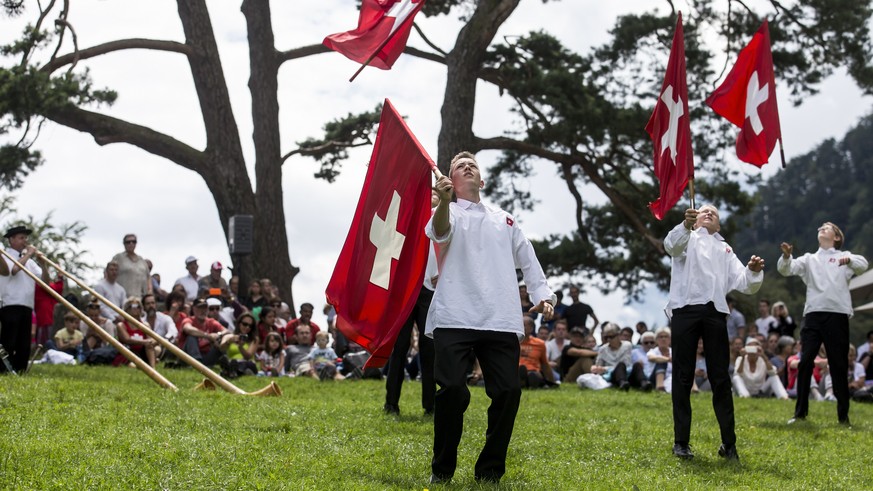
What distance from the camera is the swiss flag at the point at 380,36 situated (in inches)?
411

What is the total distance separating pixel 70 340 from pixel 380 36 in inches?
388

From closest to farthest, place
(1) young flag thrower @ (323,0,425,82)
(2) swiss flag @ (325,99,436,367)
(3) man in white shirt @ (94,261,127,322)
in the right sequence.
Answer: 1. (2) swiss flag @ (325,99,436,367)
2. (1) young flag thrower @ (323,0,425,82)
3. (3) man in white shirt @ (94,261,127,322)

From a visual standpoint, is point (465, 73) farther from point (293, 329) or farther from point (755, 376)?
point (755, 376)

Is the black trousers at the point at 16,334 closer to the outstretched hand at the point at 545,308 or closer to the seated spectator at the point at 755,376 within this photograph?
the outstretched hand at the point at 545,308

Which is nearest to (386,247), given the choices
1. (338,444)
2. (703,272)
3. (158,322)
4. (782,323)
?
(338,444)

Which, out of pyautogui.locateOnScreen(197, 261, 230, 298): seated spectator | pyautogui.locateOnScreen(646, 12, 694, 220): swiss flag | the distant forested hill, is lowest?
pyautogui.locateOnScreen(197, 261, 230, 298): seated spectator

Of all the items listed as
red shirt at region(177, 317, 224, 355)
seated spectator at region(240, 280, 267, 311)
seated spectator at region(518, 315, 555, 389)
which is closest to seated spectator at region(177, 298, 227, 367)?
red shirt at region(177, 317, 224, 355)

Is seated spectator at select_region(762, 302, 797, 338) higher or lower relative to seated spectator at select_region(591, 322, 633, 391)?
higher

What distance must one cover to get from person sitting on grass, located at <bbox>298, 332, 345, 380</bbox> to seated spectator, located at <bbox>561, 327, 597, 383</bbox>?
4013 millimetres

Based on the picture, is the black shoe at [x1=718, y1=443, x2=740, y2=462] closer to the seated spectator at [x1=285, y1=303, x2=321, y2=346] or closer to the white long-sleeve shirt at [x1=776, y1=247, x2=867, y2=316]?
the white long-sleeve shirt at [x1=776, y1=247, x2=867, y2=316]

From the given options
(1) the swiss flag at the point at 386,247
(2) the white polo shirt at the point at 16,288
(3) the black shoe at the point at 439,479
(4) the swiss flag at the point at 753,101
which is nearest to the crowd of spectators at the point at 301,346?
(2) the white polo shirt at the point at 16,288

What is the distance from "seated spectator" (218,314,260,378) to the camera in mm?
16500

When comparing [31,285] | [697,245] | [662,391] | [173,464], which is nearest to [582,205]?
[662,391]

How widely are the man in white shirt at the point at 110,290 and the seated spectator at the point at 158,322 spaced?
2.06 ft
